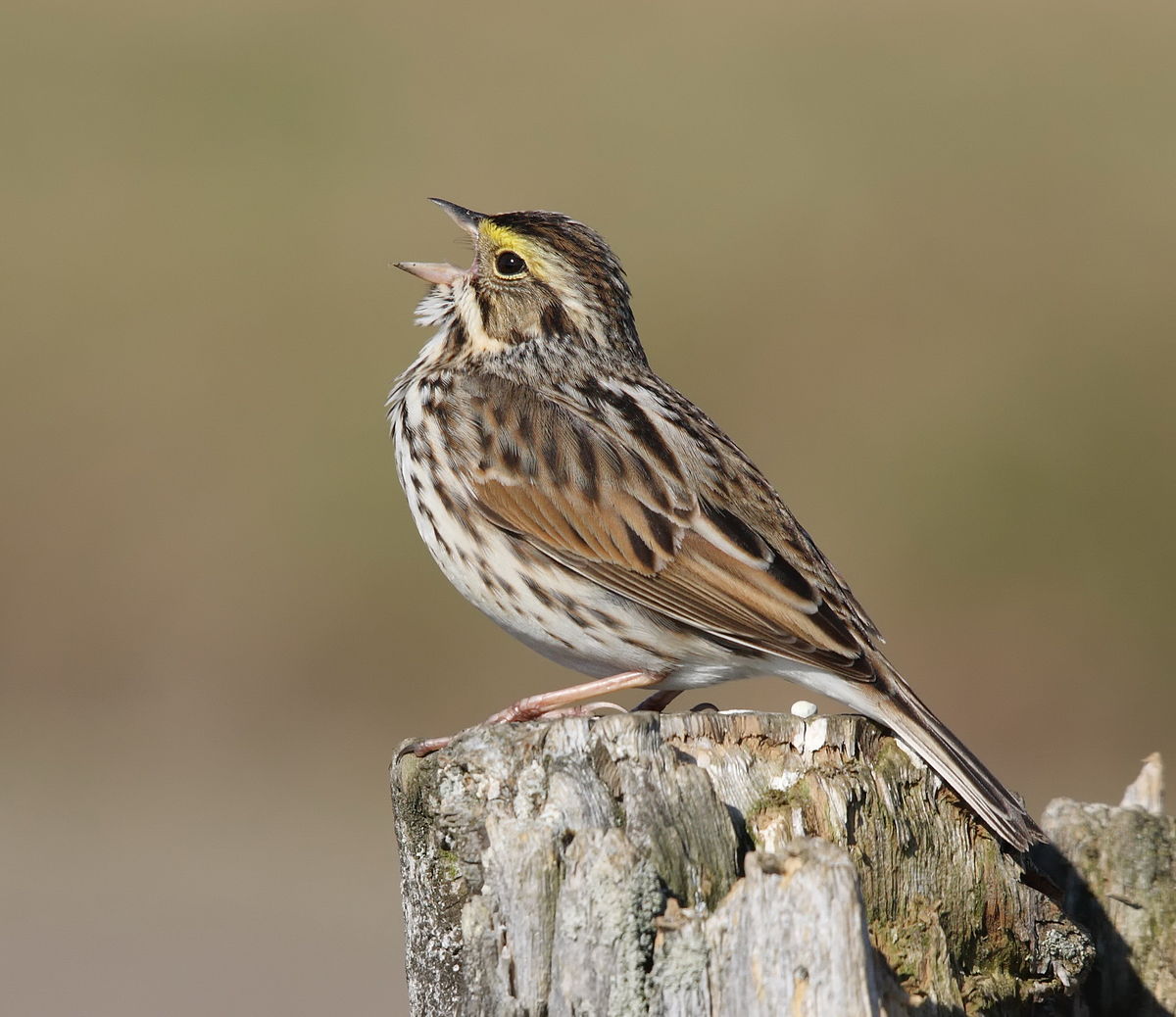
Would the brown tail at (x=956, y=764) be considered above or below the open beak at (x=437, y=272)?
below

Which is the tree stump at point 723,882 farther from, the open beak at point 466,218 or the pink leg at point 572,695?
the open beak at point 466,218

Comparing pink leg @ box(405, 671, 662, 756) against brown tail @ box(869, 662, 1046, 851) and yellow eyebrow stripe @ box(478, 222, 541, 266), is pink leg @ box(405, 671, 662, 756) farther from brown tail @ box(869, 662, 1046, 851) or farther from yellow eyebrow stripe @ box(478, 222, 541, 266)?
yellow eyebrow stripe @ box(478, 222, 541, 266)

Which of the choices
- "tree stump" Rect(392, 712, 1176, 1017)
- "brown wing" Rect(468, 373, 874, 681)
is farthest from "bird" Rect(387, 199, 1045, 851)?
"tree stump" Rect(392, 712, 1176, 1017)

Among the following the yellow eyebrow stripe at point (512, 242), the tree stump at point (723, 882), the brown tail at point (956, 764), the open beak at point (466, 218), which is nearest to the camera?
the tree stump at point (723, 882)

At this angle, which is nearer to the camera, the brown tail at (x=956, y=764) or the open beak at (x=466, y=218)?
the brown tail at (x=956, y=764)

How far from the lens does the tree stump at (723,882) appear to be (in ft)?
13.8

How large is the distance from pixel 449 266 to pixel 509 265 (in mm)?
310

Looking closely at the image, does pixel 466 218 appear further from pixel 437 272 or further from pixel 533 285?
pixel 533 285

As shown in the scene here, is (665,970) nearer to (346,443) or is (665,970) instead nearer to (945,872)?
(945,872)

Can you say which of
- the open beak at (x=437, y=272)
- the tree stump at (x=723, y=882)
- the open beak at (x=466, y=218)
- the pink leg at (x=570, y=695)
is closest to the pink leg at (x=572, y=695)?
the pink leg at (x=570, y=695)

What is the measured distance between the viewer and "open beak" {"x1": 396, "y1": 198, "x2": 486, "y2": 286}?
26.6 feet

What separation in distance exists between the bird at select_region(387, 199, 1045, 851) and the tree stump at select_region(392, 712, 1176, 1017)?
881 mm

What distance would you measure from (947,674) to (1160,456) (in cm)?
291

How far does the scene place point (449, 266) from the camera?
8.20 m
